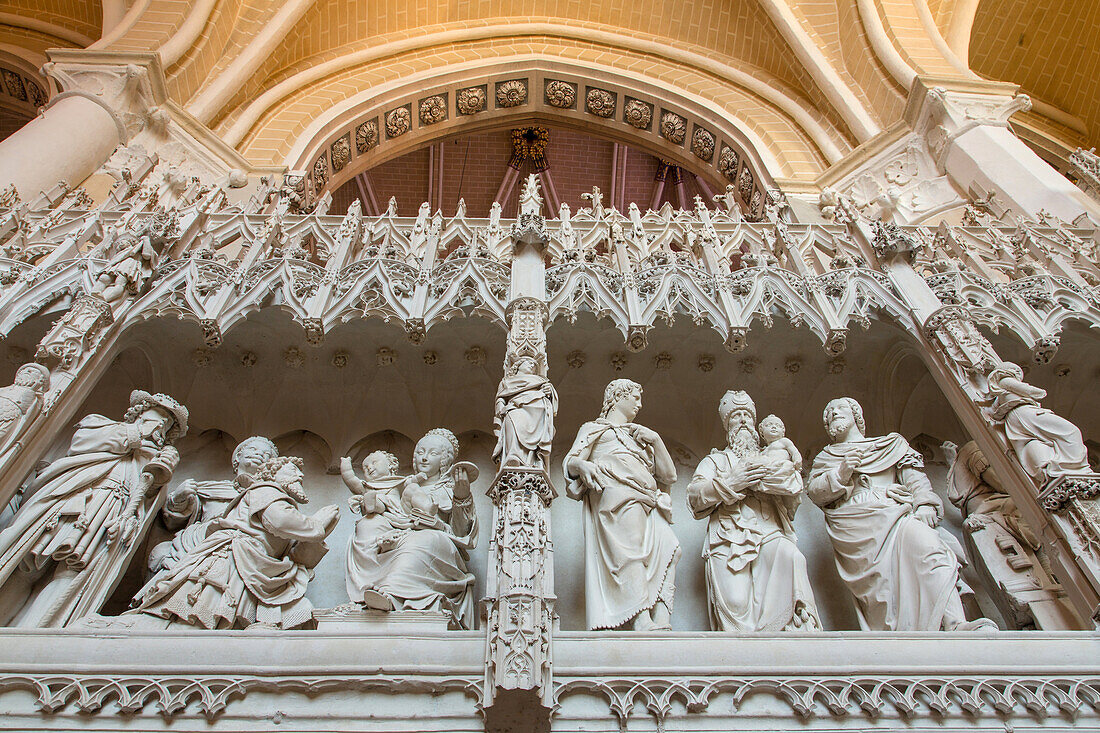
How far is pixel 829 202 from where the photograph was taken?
25.5ft

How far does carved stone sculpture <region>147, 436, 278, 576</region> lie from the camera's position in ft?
16.0

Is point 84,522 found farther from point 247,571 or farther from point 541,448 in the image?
point 541,448

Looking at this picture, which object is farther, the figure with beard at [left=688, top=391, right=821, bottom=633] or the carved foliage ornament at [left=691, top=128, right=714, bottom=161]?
the carved foliage ornament at [left=691, top=128, right=714, bottom=161]

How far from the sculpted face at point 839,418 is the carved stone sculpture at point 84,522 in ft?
12.5

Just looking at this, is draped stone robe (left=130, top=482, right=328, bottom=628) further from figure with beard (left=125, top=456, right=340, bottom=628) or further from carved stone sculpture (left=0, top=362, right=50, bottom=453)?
carved stone sculpture (left=0, top=362, right=50, bottom=453)

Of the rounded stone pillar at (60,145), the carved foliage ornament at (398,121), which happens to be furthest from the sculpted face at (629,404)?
the carved foliage ornament at (398,121)

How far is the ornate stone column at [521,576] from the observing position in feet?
11.3

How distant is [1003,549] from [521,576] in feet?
9.47

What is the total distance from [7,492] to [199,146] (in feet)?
18.7

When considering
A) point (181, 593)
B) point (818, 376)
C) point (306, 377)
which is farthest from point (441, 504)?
point (818, 376)

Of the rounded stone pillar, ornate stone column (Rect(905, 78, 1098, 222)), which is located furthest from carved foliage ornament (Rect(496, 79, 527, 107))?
the rounded stone pillar

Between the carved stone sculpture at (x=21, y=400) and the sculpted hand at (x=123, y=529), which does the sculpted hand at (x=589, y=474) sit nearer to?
the sculpted hand at (x=123, y=529)

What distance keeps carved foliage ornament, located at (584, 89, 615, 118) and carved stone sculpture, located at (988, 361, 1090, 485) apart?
8.95m

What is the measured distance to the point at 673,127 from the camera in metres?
12.5
